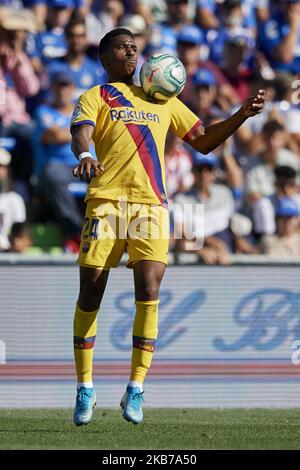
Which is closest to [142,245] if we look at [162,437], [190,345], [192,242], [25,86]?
[162,437]

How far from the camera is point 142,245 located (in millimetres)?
6859

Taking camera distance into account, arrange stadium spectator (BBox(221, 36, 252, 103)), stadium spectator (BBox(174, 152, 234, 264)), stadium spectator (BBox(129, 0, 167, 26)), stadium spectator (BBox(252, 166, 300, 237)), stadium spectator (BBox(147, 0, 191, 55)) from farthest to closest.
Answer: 1. stadium spectator (BBox(129, 0, 167, 26))
2. stadium spectator (BBox(147, 0, 191, 55))
3. stadium spectator (BBox(221, 36, 252, 103))
4. stadium spectator (BBox(252, 166, 300, 237))
5. stadium spectator (BBox(174, 152, 234, 264))

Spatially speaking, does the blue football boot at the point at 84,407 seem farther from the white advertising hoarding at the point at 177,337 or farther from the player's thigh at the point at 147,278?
the white advertising hoarding at the point at 177,337

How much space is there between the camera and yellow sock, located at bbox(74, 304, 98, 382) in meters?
6.98

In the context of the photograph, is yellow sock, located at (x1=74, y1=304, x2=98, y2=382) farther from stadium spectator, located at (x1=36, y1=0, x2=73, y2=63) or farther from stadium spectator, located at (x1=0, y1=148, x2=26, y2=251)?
stadium spectator, located at (x1=36, y1=0, x2=73, y2=63)

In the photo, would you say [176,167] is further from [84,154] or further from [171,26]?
[84,154]

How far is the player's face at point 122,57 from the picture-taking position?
22.9 feet

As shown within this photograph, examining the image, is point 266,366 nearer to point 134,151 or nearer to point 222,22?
point 134,151

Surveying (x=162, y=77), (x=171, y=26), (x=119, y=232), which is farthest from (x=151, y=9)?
(x=119, y=232)

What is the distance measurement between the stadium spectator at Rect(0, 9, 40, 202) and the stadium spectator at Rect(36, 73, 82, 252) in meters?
0.29

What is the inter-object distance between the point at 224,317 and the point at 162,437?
3128mm

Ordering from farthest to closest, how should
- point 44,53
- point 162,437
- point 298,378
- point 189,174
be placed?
point 44,53, point 189,174, point 298,378, point 162,437

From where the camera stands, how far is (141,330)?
695 centimetres

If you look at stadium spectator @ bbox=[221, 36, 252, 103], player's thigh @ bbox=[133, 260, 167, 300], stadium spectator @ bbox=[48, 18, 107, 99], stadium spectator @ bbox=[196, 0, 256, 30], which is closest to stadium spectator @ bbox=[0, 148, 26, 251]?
stadium spectator @ bbox=[48, 18, 107, 99]
